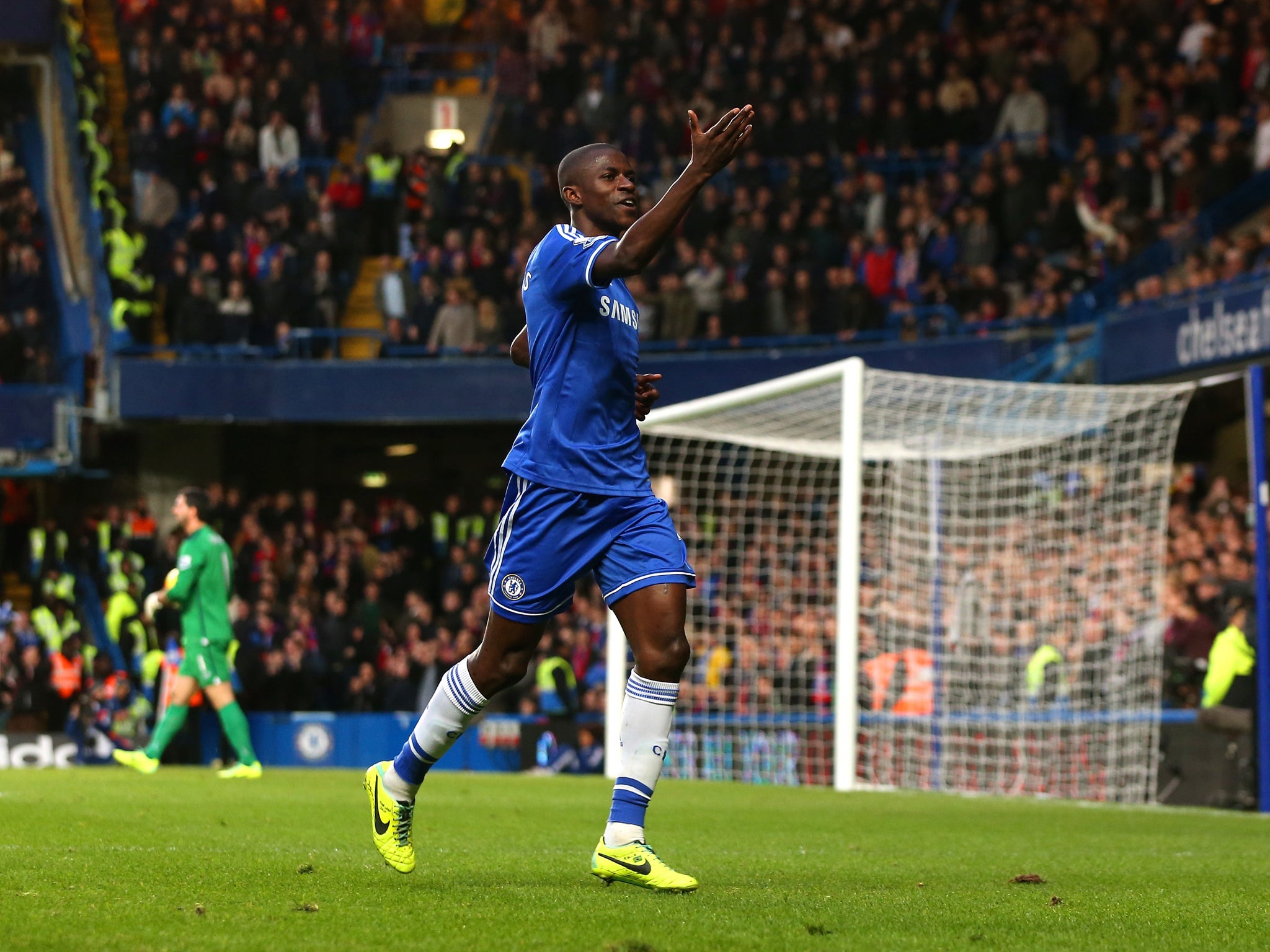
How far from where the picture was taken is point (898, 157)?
2150 centimetres

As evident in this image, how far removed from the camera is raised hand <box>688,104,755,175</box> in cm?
466

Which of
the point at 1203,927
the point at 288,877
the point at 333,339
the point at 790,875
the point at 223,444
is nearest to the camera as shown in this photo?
the point at 1203,927

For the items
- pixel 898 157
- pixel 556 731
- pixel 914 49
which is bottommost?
pixel 556 731

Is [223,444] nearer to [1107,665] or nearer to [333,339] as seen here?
[333,339]

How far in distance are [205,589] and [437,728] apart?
7.63m

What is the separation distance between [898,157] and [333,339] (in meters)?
7.41

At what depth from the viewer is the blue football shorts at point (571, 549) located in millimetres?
5160

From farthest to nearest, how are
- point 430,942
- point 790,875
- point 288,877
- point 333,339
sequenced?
point 333,339 < point 790,875 < point 288,877 < point 430,942

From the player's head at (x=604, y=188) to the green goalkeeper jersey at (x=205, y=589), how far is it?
7.76 metres

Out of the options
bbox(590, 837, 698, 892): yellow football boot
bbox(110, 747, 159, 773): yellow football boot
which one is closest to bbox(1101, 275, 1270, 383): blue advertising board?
bbox(110, 747, 159, 773): yellow football boot

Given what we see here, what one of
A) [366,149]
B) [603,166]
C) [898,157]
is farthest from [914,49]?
[603,166]

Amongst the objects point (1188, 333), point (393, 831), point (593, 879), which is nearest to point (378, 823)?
point (393, 831)

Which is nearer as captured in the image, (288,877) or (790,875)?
(288,877)

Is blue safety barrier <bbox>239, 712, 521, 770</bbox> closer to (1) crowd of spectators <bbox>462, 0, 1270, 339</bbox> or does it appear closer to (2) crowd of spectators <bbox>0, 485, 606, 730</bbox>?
(2) crowd of spectators <bbox>0, 485, 606, 730</bbox>
